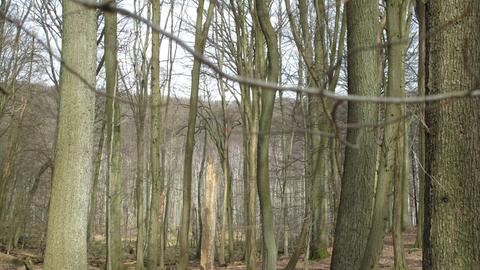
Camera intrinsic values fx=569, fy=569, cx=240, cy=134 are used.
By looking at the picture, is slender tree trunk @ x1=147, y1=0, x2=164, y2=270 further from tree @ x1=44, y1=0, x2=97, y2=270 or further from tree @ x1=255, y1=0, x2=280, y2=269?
tree @ x1=44, y1=0, x2=97, y2=270

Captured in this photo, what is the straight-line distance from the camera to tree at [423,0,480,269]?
3.83 m

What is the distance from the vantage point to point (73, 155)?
20.9ft

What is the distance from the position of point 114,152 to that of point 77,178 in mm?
9768

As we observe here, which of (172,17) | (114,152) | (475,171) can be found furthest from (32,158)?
(475,171)

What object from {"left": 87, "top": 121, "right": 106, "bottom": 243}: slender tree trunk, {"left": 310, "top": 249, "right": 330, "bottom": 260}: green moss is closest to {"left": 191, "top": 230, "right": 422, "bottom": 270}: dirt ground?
{"left": 310, "top": 249, "right": 330, "bottom": 260}: green moss

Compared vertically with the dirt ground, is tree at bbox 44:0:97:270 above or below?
above

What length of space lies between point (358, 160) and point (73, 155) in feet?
10.4

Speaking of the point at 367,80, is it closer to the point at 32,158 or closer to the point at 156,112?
the point at 156,112

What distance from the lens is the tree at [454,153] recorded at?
3.83m

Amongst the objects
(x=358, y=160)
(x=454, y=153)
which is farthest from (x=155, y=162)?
(x=454, y=153)

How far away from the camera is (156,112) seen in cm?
1291

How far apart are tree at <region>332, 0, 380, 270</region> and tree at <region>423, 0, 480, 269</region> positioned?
2021 mm

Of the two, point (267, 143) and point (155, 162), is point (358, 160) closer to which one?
point (267, 143)

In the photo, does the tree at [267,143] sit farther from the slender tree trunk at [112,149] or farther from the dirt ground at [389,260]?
the dirt ground at [389,260]
